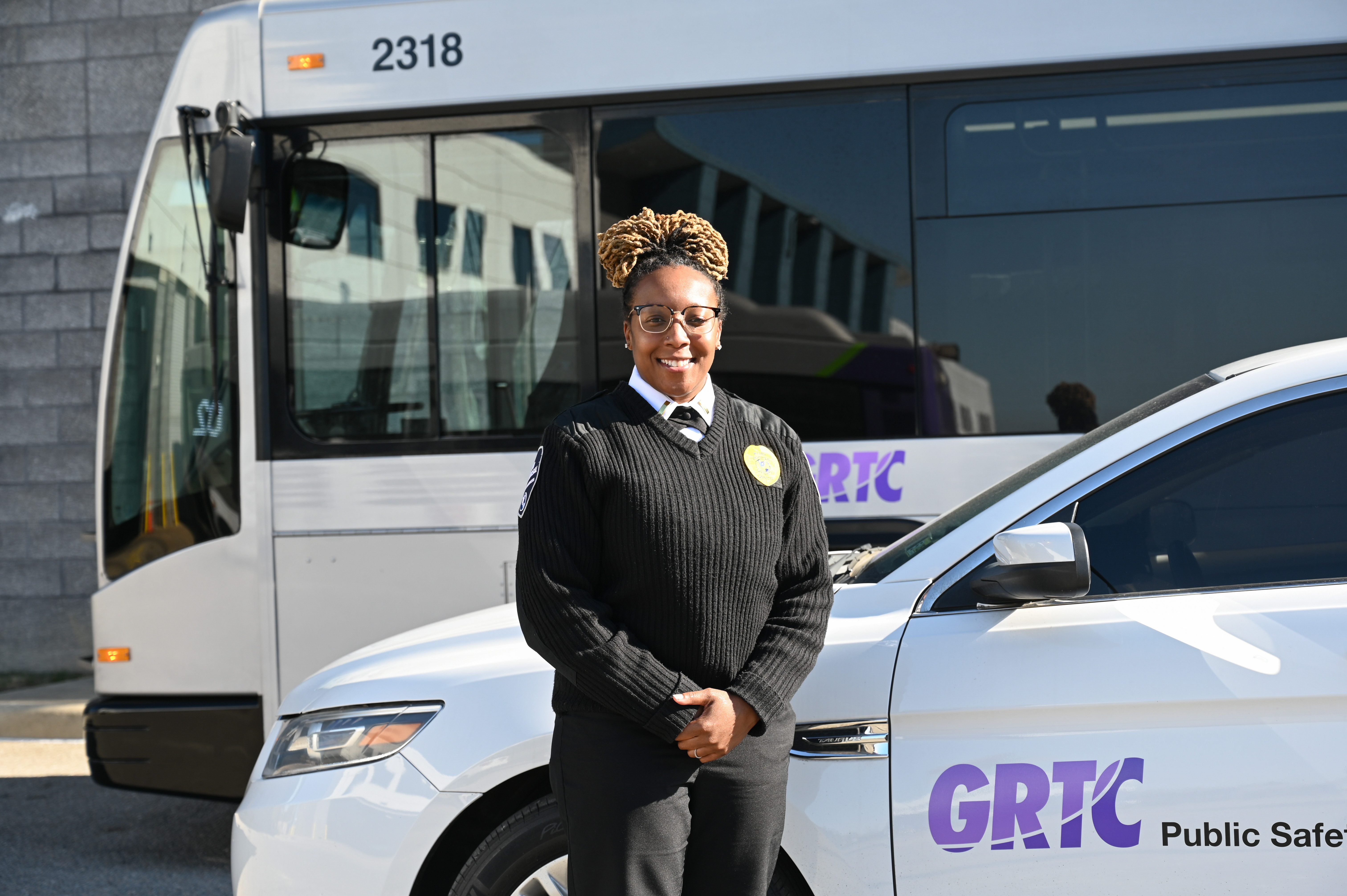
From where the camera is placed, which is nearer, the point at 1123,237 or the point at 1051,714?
the point at 1051,714

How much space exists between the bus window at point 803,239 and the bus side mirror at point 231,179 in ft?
4.22

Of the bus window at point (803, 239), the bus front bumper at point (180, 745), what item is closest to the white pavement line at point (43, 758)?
the bus front bumper at point (180, 745)

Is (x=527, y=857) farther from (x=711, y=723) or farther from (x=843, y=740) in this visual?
(x=711, y=723)

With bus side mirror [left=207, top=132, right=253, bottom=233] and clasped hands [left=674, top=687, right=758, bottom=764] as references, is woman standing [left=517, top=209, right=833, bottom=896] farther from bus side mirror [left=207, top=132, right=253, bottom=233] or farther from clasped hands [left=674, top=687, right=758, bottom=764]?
bus side mirror [left=207, top=132, right=253, bottom=233]


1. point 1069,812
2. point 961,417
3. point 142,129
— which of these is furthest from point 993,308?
point 142,129

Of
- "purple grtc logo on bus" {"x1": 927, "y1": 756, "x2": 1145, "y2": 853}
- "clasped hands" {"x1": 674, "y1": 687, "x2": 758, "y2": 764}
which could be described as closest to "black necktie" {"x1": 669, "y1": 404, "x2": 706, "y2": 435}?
"clasped hands" {"x1": 674, "y1": 687, "x2": 758, "y2": 764}

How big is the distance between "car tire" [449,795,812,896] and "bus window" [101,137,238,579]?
2462 millimetres

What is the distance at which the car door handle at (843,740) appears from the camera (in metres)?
2.36

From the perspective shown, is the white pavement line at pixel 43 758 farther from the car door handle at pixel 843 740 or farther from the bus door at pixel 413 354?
the car door handle at pixel 843 740

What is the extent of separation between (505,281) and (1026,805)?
2879 millimetres

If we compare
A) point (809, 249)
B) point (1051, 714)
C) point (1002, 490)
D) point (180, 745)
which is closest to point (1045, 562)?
point (1051, 714)

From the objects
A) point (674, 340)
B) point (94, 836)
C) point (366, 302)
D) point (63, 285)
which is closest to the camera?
point (674, 340)

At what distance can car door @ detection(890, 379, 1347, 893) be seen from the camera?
7.34 feet

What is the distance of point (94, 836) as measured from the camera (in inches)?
193
